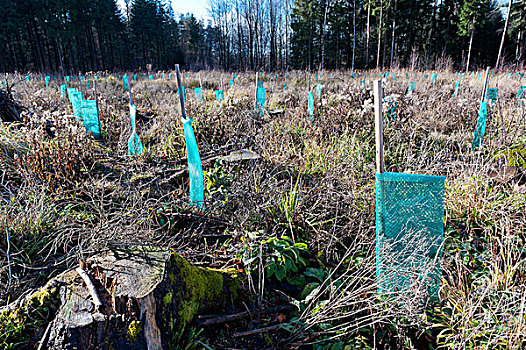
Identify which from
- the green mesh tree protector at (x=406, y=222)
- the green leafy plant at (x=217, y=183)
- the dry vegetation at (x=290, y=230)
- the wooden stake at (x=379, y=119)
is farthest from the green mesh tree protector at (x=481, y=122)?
the green leafy plant at (x=217, y=183)

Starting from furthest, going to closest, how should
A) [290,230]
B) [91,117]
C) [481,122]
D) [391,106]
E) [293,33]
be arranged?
1. [293,33]
2. [391,106]
3. [91,117]
4. [481,122]
5. [290,230]

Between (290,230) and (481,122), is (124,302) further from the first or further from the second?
(481,122)

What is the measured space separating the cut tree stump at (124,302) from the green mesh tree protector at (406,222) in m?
1.14

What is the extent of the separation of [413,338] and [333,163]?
2.07 meters

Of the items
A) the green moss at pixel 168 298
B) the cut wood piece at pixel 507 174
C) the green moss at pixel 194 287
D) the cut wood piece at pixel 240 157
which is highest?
the cut wood piece at pixel 240 157

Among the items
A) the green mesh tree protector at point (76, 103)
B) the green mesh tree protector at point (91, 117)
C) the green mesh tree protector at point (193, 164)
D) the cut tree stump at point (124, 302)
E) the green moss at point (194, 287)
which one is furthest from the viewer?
the green mesh tree protector at point (76, 103)

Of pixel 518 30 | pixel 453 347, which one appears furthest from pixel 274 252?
pixel 518 30

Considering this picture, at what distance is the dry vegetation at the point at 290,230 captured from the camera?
6.09 ft

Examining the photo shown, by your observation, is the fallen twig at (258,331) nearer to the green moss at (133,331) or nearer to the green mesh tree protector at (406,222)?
the green moss at (133,331)

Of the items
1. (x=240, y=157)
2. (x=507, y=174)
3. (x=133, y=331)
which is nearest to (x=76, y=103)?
(x=240, y=157)

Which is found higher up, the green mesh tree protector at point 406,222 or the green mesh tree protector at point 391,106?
the green mesh tree protector at point 391,106

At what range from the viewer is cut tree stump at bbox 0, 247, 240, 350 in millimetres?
1449

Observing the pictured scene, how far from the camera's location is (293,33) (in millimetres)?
36844

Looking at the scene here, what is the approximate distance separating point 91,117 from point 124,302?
4512mm
